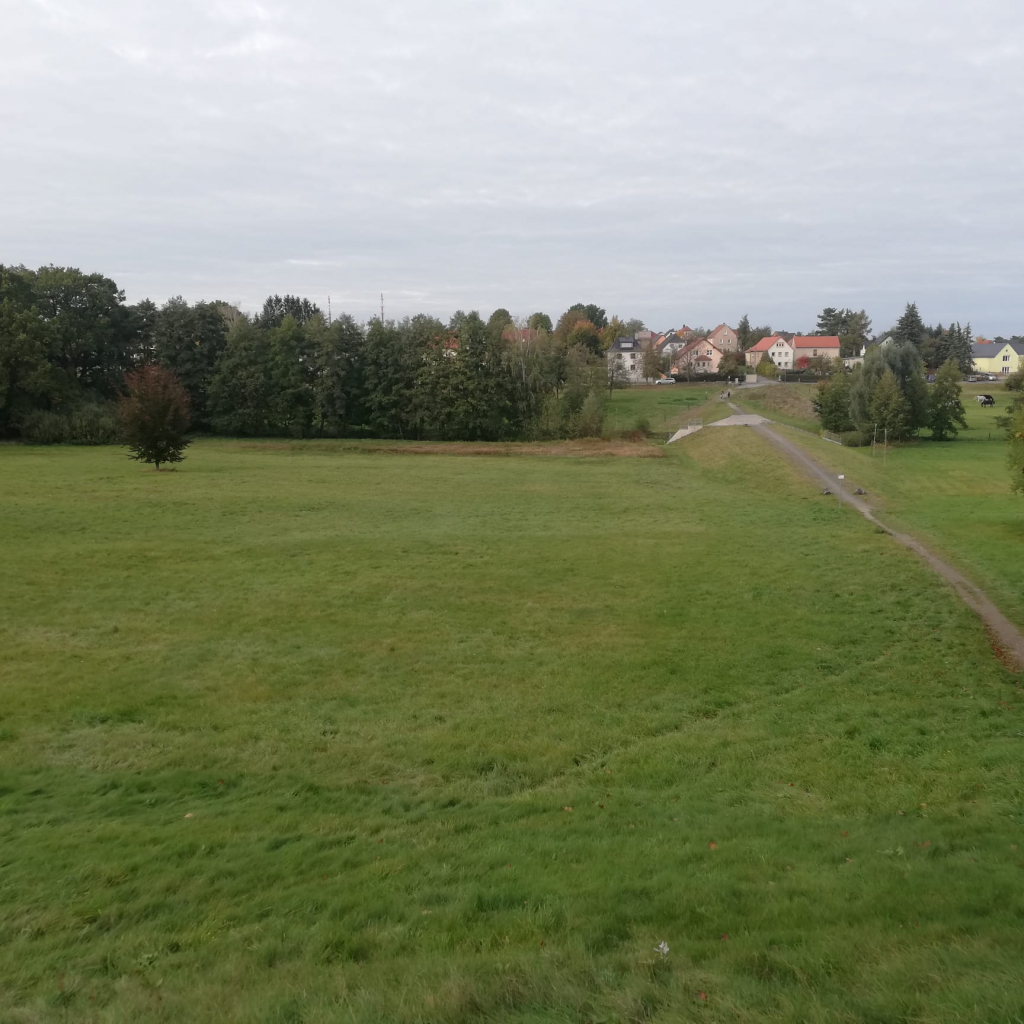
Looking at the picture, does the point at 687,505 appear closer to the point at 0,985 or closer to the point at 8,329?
the point at 0,985

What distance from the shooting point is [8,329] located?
63781mm

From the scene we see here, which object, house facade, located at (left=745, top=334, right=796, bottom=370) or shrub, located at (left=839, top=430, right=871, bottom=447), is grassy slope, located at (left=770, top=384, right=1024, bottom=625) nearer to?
shrub, located at (left=839, top=430, right=871, bottom=447)

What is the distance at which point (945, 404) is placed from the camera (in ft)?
215

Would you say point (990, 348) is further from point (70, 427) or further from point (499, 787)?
point (499, 787)

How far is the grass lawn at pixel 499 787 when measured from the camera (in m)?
5.71

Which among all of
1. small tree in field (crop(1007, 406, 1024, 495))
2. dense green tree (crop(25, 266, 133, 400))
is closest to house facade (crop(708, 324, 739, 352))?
dense green tree (crop(25, 266, 133, 400))

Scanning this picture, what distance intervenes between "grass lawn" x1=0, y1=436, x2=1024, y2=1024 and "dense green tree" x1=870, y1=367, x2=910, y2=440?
129ft

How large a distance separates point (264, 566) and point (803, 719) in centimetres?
1661

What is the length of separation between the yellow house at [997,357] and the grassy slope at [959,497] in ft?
299

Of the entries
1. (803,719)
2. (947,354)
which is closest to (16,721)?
(803,719)

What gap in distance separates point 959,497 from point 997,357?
13397 centimetres

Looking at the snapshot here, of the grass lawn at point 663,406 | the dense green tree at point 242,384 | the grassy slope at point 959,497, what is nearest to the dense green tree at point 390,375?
the dense green tree at point 242,384

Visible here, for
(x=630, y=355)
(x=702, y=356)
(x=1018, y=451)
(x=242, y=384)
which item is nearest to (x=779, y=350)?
(x=702, y=356)

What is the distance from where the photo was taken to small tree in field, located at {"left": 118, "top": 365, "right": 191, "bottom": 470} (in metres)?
46.2
